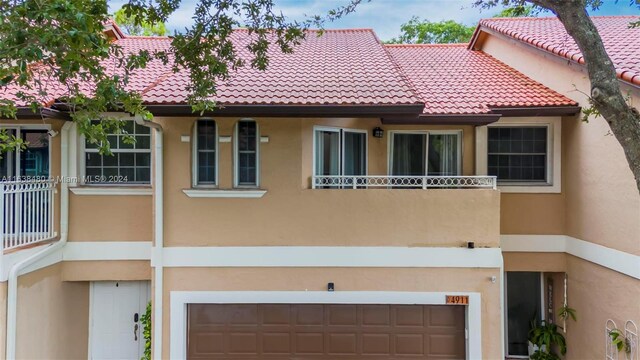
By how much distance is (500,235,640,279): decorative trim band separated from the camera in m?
7.58

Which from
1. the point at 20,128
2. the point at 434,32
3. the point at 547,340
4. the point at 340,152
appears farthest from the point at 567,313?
the point at 434,32

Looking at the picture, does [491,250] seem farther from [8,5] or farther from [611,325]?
[8,5]

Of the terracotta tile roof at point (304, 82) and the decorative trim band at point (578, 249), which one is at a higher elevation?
the terracotta tile roof at point (304, 82)

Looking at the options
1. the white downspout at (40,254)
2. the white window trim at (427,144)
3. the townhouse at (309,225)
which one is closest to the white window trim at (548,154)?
the townhouse at (309,225)

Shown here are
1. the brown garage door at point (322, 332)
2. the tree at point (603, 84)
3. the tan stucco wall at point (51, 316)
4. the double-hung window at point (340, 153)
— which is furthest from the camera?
the double-hung window at point (340, 153)

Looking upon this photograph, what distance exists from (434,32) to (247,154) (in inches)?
960

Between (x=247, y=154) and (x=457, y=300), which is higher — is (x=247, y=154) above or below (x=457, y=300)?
above

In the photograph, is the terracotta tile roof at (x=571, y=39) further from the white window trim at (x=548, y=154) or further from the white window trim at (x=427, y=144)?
the white window trim at (x=427, y=144)

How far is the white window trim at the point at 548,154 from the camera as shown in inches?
378

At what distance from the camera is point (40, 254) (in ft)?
27.0

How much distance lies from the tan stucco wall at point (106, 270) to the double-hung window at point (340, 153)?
479cm

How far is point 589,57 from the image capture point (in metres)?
5.25

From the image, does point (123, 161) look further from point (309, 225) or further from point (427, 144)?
point (427, 144)

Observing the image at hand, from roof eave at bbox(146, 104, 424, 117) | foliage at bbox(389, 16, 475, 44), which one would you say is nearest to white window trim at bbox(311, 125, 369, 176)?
roof eave at bbox(146, 104, 424, 117)
